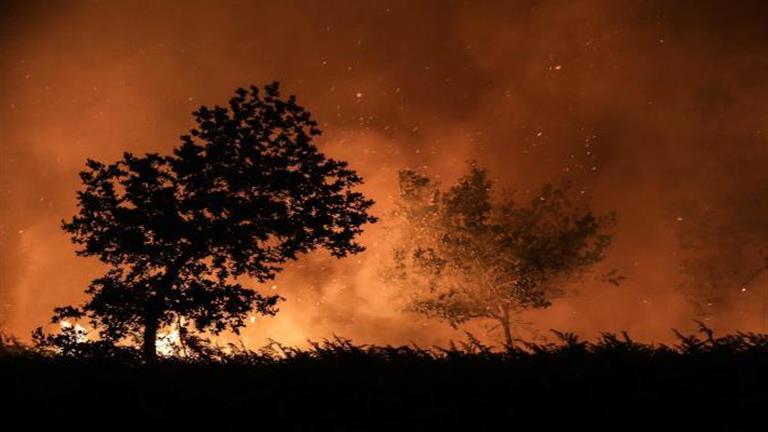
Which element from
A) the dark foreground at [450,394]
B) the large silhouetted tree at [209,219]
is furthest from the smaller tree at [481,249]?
the dark foreground at [450,394]

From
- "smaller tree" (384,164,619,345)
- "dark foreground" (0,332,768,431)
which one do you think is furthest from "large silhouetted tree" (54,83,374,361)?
"smaller tree" (384,164,619,345)

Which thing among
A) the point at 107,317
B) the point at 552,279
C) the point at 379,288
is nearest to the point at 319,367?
the point at 107,317

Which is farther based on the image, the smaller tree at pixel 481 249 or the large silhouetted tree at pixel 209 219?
the smaller tree at pixel 481 249

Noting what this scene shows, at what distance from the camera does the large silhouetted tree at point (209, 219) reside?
15.4m

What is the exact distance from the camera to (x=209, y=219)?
15.6 metres

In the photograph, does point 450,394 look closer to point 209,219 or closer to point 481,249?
point 209,219

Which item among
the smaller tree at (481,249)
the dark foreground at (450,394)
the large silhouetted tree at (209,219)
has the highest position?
the smaller tree at (481,249)

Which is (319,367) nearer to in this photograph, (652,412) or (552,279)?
(652,412)

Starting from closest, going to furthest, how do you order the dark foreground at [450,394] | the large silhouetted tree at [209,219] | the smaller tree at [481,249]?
the dark foreground at [450,394]
the large silhouetted tree at [209,219]
the smaller tree at [481,249]

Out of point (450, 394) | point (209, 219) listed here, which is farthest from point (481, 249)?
point (450, 394)

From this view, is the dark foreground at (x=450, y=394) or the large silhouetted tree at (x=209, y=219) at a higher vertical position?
the large silhouetted tree at (x=209, y=219)

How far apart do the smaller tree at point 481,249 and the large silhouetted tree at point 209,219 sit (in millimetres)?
15449

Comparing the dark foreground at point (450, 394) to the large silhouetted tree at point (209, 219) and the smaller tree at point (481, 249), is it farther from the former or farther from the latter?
the smaller tree at point (481, 249)

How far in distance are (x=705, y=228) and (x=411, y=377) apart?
4462cm
